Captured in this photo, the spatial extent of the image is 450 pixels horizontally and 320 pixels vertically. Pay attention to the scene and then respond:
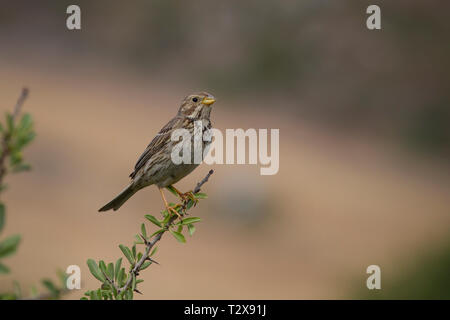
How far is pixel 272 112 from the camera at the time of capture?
21.0m

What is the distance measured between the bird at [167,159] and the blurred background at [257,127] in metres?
3.14

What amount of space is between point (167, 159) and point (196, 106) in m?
0.56

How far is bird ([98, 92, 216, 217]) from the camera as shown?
5039mm

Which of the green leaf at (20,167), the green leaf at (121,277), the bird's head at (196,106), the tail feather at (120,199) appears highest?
the bird's head at (196,106)

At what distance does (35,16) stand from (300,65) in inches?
398

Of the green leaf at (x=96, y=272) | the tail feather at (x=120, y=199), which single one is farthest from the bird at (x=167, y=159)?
the green leaf at (x=96, y=272)

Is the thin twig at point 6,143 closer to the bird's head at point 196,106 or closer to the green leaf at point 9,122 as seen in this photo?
the green leaf at point 9,122

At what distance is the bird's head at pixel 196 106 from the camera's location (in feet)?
17.5

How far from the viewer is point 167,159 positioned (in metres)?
5.07

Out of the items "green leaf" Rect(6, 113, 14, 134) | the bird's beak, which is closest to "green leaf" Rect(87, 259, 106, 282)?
"green leaf" Rect(6, 113, 14, 134)

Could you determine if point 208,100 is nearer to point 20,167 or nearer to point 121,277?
point 121,277

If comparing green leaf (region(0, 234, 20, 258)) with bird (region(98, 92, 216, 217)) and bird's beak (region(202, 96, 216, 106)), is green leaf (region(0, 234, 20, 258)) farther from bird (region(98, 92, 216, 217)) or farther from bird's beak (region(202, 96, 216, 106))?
bird's beak (region(202, 96, 216, 106))

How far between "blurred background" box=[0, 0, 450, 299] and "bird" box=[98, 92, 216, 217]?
3.14m
